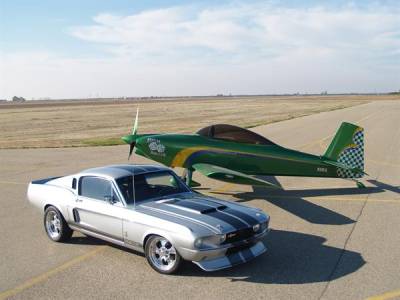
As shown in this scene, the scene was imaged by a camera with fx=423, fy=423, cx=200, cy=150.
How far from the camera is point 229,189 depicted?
1210 cm

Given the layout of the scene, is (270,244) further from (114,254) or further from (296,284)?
(114,254)

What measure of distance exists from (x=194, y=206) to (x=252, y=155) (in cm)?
498

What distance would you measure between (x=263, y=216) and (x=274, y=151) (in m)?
4.82

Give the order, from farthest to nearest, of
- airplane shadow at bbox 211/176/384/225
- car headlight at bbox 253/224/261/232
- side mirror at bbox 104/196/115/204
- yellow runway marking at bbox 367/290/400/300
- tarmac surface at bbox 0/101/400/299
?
airplane shadow at bbox 211/176/384/225
side mirror at bbox 104/196/115/204
car headlight at bbox 253/224/261/232
tarmac surface at bbox 0/101/400/299
yellow runway marking at bbox 367/290/400/300

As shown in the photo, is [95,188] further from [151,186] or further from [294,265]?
[294,265]

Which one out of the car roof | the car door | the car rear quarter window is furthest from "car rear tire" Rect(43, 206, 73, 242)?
the car roof

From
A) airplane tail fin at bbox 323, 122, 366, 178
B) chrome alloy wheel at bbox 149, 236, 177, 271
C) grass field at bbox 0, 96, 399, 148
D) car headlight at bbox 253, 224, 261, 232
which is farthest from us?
grass field at bbox 0, 96, 399, 148

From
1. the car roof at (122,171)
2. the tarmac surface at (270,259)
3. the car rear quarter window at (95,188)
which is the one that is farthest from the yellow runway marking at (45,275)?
the car roof at (122,171)

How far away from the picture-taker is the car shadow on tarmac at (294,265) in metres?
5.98

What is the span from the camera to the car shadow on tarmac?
5.98 metres

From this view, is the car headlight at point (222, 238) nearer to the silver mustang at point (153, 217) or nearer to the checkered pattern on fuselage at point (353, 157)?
the silver mustang at point (153, 217)

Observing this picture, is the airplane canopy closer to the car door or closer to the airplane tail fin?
the airplane tail fin

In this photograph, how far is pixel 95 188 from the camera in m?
7.31

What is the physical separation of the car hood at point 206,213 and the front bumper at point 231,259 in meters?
0.38
